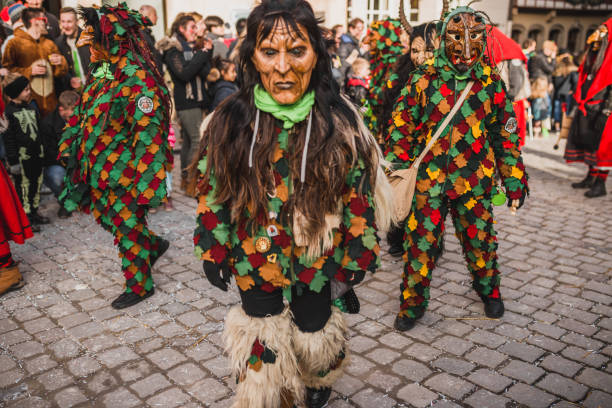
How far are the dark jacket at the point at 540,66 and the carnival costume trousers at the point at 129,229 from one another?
11102 millimetres

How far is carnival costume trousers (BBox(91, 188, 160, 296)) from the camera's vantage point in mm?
4082

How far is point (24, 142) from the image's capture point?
5809 mm

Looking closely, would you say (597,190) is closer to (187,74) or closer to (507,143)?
(507,143)

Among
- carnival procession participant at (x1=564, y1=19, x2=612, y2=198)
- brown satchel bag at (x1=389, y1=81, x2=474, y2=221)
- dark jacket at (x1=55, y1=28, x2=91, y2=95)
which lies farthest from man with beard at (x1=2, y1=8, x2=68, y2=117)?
carnival procession participant at (x1=564, y1=19, x2=612, y2=198)

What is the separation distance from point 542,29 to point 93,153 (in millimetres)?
27206

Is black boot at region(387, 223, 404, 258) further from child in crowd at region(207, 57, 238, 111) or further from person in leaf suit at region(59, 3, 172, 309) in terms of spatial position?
child in crowd at region(207, 57, 238, 111)

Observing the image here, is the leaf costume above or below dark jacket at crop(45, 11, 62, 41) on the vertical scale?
below

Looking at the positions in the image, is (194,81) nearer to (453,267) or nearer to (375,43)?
(375,43)

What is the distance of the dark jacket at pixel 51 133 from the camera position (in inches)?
242

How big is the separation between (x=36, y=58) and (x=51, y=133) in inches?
50.7

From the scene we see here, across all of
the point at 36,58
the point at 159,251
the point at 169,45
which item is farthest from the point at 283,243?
the point at 36,58

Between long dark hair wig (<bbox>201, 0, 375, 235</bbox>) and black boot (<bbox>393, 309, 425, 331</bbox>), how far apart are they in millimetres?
1757

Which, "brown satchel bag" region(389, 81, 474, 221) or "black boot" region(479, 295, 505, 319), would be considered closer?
"brown satchel bag" region(389, 81, 474, 221)

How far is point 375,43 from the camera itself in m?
5.78
